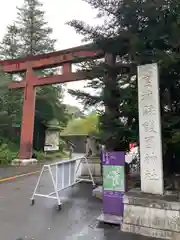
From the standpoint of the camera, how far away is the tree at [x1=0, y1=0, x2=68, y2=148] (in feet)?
51.2

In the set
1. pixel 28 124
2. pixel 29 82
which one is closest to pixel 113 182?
pixel 28 124

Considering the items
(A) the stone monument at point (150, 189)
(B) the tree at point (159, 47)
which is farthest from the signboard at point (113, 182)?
(B) the tree at point (159, 47)

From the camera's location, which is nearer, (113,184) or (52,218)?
(113,184)

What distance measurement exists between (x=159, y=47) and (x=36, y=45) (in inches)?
603

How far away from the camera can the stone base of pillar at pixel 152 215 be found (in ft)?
10.9

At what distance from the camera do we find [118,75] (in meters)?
5.21

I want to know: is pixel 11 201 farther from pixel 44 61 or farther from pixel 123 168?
pixel 44 61

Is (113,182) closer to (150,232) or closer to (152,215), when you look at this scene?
(152,215)

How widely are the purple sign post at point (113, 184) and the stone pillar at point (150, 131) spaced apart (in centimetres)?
40

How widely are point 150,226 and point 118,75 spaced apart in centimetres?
306

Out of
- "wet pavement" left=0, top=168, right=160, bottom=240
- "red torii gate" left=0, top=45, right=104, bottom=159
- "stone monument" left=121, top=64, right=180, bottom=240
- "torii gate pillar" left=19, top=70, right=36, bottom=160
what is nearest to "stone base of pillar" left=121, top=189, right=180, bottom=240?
"stone monument" left=121, top=64, right=180, bottom=240

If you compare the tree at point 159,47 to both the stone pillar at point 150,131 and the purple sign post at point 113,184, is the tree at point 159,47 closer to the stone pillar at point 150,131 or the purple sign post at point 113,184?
the stone pillar at point 150,131

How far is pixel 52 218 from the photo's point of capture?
4.22 m

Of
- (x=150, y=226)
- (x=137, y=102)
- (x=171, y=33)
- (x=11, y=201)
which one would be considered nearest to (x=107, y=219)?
(x=150, y=226)
